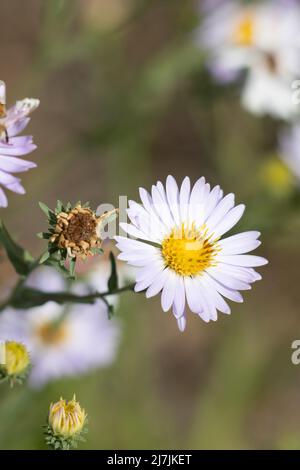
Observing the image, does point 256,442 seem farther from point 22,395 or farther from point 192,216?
point 192,216

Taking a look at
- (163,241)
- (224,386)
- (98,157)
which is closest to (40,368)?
(224,386)

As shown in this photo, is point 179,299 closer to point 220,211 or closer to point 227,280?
point 227,280

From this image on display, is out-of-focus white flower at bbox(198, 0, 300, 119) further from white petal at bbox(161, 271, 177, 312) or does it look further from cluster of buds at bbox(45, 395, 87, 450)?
cluster of buds at bbox(45, 395, 87, 450)

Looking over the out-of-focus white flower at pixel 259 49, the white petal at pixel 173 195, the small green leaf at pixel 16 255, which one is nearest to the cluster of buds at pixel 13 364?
the small green leaf at pixel 16 255

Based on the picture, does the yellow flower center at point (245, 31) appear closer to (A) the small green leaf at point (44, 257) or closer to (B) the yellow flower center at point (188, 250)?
(B) the yellow flower center at point (188, 250)

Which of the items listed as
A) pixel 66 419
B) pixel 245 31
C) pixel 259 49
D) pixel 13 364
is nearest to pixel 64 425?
pixel 66 419

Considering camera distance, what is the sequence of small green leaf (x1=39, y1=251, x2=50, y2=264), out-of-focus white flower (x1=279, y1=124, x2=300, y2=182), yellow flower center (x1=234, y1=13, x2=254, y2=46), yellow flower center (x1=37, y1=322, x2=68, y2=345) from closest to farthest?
small green leaf (x1=39, y1=251, x2=50, y2=264) → yellow flower center (x1=37, y1=322, x2=68, y2=345) → out-of-focus white flower (x1=279, y1=124, x2=300, y2=182) → yellow flower center (x1=234, y1=13, x2=254, y2=46)

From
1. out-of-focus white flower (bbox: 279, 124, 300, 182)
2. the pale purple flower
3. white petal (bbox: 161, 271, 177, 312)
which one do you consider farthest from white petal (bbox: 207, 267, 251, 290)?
out-of-focus white flower (bbox: 279, 124, 300, 182)
